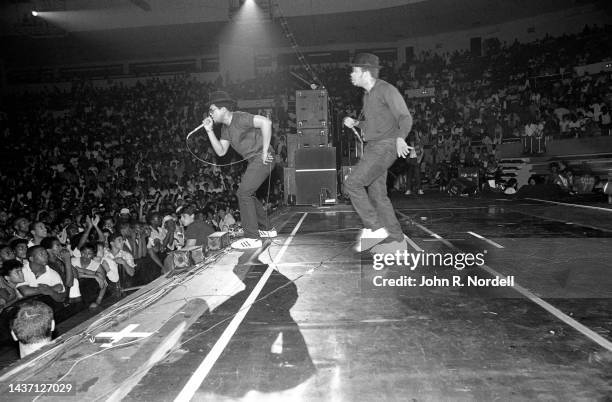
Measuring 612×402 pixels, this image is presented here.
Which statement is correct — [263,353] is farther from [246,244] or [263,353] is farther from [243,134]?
[243,134]

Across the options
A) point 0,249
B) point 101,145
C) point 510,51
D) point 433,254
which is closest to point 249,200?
point 433,254

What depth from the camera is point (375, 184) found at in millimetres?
A: 3988

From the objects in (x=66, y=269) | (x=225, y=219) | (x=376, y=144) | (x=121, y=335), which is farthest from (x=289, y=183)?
(x=121, y=335)

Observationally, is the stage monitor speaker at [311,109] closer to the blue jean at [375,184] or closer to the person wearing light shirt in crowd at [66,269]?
the person wearing light shirt in crowd at [66,269]

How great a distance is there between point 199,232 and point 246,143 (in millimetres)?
2932

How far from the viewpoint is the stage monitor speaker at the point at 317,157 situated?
9555mm

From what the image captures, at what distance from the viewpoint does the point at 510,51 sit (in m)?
19.9

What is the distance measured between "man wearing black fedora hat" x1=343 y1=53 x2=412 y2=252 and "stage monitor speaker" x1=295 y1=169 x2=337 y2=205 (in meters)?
5.58

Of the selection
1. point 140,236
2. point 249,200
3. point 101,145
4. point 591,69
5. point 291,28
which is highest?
point 291,28

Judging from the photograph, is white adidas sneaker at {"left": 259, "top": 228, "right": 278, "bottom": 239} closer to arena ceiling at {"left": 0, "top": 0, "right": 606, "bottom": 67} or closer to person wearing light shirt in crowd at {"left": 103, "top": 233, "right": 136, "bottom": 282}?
person wearing light shirt in crowd at {"left": 103, "top": 233, "right": 136, "bottom": 282}

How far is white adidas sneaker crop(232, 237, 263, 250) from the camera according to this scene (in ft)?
14.9

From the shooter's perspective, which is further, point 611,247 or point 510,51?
point 510,51

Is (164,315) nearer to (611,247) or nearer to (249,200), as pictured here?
(249,200)

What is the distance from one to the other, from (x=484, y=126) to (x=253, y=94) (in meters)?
10.3
